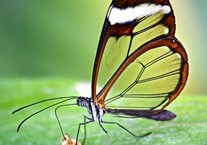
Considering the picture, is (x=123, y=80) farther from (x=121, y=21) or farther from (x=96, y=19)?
(x=96, y=19)


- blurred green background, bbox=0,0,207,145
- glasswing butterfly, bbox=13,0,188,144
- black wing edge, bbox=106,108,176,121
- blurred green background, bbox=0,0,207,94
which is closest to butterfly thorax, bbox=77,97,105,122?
glasswing butterfly, bbox=13,0,188,144

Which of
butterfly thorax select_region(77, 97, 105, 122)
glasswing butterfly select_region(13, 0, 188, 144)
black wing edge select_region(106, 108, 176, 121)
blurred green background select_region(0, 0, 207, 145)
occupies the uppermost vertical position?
blurred green background select_region(0, 0, 207, 145)

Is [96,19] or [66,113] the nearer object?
[66,113]

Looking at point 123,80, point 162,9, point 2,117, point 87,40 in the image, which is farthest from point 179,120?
point 87,40

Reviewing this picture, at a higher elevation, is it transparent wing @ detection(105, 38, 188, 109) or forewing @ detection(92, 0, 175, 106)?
forewing @ detection(92, 0, 175, 106)

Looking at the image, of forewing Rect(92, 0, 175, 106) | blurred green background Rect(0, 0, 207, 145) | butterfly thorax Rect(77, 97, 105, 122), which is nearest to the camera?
forewing Rect(92, 0, 175, 106)

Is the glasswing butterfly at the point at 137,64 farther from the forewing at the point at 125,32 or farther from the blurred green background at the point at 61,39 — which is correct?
the blurred green background at the point at 61,39

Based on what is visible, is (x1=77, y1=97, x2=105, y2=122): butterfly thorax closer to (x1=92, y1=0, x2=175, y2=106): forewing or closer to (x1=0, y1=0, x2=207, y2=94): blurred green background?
(x1=92, y1=0, x2=175, y2=106): forewing

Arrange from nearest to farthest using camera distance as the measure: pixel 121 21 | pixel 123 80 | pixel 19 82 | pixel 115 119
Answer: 1. pixel 121 21
2. pixel 123 80
3. pixel 115 119
4. pixel 19 82

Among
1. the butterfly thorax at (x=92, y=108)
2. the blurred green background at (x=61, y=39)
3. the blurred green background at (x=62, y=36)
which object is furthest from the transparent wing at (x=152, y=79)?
the blurred green background at (x=62, y=36)
